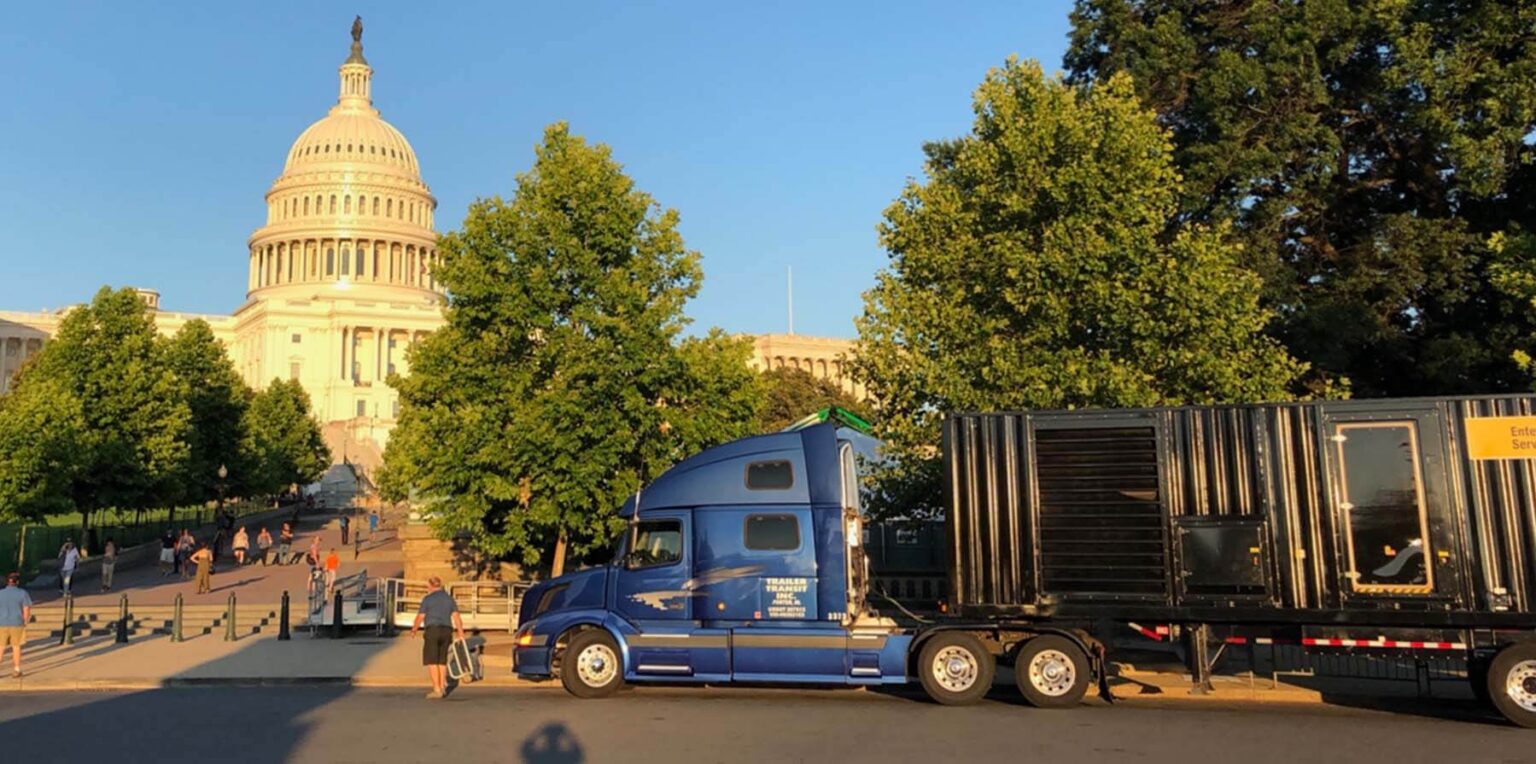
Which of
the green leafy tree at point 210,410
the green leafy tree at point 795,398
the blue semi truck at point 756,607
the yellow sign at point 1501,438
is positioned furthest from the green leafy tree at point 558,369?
the green leafy tree at point 795,398

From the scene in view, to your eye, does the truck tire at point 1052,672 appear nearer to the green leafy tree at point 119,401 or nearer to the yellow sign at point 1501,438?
the yellow sign at point 1501,438

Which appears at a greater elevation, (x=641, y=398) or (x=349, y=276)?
(x=349, y=276)

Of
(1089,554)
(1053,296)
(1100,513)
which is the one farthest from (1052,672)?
(1053,296)

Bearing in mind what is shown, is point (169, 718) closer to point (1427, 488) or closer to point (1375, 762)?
point (1375, 762)

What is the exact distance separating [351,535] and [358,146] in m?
113

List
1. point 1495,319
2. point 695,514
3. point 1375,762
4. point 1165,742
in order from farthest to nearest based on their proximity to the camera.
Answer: point 1495,319, point 695,514, point 1165,742, point 1375,762

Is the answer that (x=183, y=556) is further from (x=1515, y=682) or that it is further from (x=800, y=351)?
(x=800, y=351)

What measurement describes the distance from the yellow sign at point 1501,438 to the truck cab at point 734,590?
22.8ft

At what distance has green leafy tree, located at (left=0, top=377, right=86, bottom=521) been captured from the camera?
3300 centimetres

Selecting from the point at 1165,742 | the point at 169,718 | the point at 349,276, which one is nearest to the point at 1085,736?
the point at 1165,742

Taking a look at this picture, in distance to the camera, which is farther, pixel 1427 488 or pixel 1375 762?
pixel 1427 488

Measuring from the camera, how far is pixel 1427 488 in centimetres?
1241

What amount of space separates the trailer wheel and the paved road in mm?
287

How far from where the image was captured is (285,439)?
7988cm
